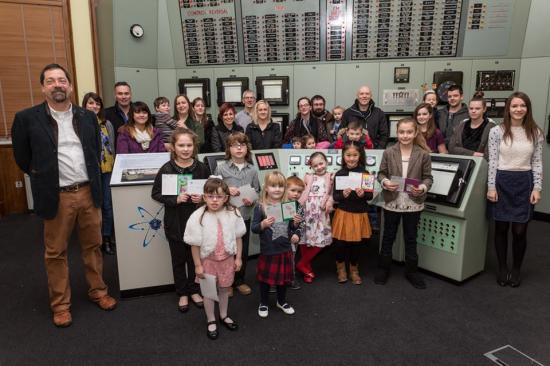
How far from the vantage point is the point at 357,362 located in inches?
83.1

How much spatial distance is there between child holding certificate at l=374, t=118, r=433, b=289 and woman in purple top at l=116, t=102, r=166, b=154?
189cm

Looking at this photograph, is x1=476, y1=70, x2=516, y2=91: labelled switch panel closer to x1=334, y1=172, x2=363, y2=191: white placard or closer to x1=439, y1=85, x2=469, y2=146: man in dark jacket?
x1=439, y1=85, x2=469, y2=146: man in dark jacket

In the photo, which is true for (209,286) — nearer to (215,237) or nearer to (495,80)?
(215,237)

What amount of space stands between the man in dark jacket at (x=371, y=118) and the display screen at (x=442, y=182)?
0.91 meters

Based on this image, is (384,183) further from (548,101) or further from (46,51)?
Result: (46,51)

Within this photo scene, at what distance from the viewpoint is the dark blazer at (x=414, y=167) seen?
293 centimetres

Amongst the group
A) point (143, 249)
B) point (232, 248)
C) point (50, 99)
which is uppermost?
point (50, 99)

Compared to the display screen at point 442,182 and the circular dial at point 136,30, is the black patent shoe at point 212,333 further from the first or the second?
the circular dial at point 136,30

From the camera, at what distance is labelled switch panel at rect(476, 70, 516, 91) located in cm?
466

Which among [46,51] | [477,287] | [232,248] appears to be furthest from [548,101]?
[46,51]

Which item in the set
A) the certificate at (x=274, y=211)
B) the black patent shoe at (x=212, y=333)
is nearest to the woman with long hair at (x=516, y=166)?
the certificate at (x=274, y=211)

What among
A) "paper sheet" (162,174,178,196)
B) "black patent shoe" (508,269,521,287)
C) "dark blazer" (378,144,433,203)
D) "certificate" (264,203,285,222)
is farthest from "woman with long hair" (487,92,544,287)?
"paper sheet" (162,174,178,196)

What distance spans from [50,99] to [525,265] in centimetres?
405

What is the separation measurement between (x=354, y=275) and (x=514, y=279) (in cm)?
127
